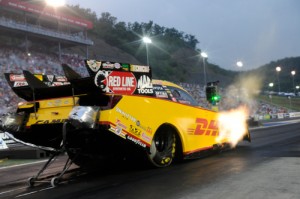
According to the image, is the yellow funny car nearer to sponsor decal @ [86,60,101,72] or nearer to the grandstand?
sponsor decal @ [86,60,101,72]

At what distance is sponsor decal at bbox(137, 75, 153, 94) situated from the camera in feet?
22.3

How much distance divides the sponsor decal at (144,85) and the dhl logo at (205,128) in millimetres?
1454

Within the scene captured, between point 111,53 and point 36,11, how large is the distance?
34.3m

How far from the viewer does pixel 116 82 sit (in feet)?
20.8

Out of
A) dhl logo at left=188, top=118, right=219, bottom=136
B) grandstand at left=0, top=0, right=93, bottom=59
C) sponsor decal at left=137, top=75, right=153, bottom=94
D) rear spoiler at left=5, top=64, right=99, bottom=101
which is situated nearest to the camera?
rear spoiler at left=5, top=64, right=99, bottom=101

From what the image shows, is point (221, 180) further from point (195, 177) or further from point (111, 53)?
point (111, 53)

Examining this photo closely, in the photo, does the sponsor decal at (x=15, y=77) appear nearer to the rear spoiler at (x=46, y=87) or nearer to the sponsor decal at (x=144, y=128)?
the rear spoiler at (x=46, y=87)

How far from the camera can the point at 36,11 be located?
148 feet

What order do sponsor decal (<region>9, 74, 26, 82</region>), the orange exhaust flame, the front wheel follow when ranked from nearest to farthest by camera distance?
the front wheel, sponsor decal (<region>9, 74, 26, 82</region>), the orange exhaust flame

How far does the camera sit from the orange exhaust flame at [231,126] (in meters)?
9.14

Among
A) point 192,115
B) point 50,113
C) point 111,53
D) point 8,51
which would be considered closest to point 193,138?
point 192,115

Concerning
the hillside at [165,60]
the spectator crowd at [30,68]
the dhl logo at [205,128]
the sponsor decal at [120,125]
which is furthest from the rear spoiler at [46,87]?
the hillside at [165,60]

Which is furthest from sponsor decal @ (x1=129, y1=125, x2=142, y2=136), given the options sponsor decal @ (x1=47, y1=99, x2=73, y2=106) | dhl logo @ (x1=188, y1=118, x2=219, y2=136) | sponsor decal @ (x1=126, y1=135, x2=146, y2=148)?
dhl logo @ (x1=188, y1=118, x2=219, y2=136)

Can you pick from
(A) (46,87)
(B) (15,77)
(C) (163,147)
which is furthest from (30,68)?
(C) (163,147)
